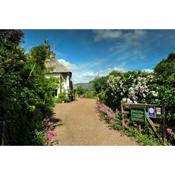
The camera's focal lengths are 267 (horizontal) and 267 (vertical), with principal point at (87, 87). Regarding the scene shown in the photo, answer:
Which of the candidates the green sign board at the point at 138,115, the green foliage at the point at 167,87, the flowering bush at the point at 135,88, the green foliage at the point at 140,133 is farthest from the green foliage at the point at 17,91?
the green foliage at the point at 167,87

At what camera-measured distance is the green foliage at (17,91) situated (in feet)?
19.8

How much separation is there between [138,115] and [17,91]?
12.9 feet

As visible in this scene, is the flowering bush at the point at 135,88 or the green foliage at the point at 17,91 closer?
the green foliage at the point at 17,91

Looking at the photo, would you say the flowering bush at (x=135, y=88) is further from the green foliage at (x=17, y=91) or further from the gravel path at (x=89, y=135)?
the green foliage at (x=17, y=91)

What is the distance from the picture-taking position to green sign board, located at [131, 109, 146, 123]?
845 centimetres

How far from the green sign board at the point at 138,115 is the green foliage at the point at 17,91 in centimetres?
306

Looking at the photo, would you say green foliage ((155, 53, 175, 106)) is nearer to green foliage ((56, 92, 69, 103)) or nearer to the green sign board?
the green sign board

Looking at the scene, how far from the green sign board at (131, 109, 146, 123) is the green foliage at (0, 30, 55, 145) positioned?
10.0 ft
